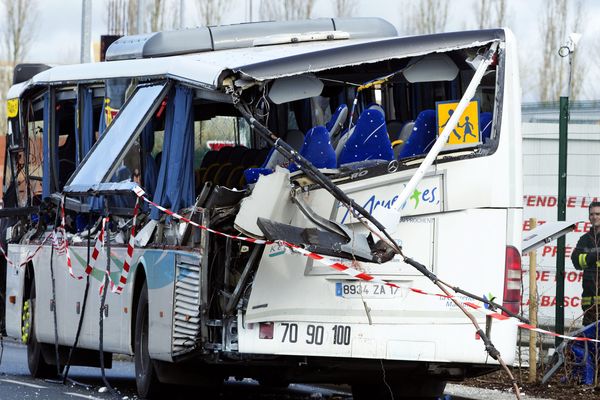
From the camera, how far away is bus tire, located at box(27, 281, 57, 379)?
16.2 meters

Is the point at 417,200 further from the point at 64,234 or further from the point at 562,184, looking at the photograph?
the point at 64,234

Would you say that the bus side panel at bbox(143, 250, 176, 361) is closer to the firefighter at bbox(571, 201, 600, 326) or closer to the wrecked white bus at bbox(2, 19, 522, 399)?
the wrecked white bus at bbox(2, 19, 522, 399)

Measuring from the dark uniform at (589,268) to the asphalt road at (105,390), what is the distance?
2.47 m

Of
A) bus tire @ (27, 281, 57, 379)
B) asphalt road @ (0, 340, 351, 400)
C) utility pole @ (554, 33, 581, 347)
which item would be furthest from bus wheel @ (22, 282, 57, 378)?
utility pole @ (554, 33, 581, 347)

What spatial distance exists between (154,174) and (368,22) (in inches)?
133

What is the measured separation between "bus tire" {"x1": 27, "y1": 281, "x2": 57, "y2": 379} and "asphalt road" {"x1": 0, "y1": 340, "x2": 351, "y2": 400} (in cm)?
15

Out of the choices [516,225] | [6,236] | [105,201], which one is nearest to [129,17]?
[6,236]

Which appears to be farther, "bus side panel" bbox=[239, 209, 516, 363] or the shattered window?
the shattered window

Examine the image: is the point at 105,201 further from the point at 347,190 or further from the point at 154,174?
the point at 347,190

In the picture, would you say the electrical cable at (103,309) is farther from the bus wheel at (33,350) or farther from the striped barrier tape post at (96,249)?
the bus wheel at (33,350)

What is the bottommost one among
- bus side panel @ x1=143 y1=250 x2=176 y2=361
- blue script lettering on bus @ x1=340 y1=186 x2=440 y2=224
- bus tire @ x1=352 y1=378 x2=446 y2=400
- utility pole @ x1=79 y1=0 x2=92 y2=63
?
bus tire @ x1=352 y1=378 x2=446 y2=400

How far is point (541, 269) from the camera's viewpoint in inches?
661

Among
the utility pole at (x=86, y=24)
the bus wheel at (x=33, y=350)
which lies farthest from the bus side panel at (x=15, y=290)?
the utility pole at (x=86, y=24)

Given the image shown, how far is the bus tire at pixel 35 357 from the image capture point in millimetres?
16156
